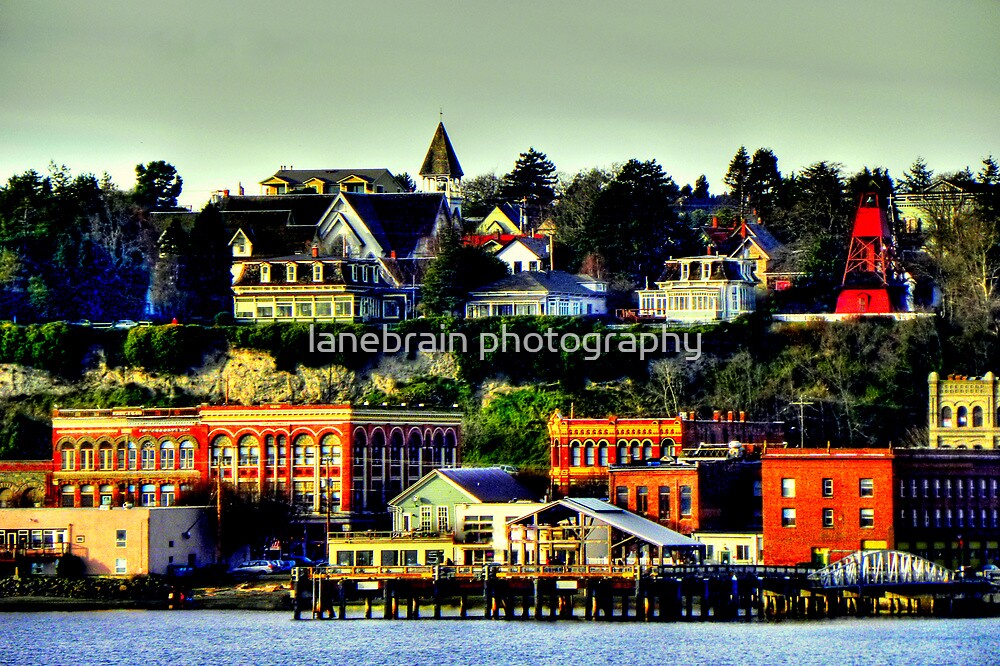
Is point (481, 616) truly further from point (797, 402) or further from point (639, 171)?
point (639, 171)

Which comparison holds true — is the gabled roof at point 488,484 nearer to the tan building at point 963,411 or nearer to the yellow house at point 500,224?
the tan building at point 963,411

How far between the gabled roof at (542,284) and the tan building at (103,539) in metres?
33.9

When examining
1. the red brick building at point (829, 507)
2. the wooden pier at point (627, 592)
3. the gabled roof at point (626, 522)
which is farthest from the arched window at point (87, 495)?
the red brick building at point (829, 507)

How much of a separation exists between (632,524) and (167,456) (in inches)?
1141

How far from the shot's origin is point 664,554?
100 metres

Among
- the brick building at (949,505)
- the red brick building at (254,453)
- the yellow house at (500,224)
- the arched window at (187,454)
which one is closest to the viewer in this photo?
the brick building at (949,505)

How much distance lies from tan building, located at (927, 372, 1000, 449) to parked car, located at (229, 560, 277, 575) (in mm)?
31451

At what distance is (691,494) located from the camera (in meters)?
108

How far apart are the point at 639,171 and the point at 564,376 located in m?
19.9

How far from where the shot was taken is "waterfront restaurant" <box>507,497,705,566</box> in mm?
100188

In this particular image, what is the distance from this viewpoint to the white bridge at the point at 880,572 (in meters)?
97.2

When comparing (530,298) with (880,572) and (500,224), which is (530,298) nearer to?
(500,224)

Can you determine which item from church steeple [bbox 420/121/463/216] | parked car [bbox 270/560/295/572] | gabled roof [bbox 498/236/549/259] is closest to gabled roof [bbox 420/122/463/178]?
church steeple [bbox 420/121/463/216]

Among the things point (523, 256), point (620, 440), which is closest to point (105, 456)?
point (620, 440)
